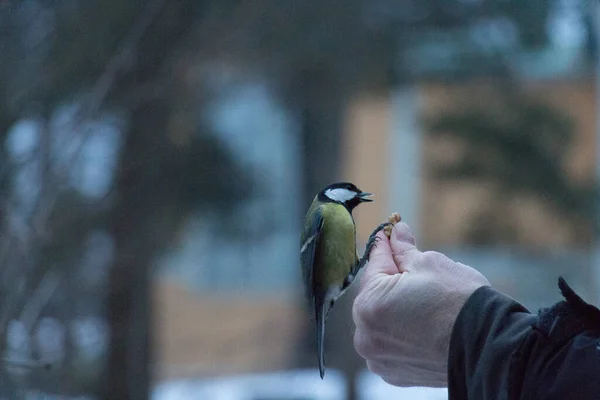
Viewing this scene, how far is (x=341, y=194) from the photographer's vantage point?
1251 mm

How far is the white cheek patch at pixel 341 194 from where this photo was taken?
1239mm

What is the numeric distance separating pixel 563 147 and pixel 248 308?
1.76m

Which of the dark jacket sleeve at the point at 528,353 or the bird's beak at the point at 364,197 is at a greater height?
the bird's beak at the point at 364,197

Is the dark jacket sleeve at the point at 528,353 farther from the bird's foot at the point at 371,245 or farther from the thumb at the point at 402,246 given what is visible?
the bird's foot at the point at 371,245

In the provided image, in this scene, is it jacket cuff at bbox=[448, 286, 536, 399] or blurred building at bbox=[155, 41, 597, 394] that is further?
blurred building at bbox=[155, 41, 597, 394]

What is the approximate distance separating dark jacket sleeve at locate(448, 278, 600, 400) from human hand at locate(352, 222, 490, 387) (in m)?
0.04

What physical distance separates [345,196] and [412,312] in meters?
0.44

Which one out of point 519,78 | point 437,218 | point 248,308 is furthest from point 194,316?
point 519,78

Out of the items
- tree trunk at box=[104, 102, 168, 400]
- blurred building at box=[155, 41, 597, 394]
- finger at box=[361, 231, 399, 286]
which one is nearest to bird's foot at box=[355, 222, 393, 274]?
finger at box=[361, 231, 399, 286]

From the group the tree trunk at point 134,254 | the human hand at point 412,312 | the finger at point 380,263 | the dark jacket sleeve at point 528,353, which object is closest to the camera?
the dark jacket sleeve at point 528,353

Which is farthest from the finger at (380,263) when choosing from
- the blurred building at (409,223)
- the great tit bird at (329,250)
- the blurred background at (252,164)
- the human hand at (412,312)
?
the blurred building at (409,223)

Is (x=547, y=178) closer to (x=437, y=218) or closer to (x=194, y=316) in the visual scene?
(x=437, y=218)

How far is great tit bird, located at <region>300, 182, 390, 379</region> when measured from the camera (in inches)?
46.0

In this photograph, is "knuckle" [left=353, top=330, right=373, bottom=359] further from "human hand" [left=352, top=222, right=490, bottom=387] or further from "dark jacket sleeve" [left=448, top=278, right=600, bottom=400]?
"dark jacket sleeve" [left=448, top=278, right=600, bottom=400]
